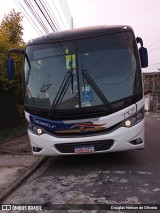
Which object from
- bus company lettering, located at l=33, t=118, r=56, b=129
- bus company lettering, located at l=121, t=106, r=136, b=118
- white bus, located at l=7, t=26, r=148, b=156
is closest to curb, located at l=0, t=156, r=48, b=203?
white bus, located at l=7, t=26, r=148, b=156

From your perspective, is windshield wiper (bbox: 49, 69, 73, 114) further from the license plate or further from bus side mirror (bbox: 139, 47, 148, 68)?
bus side mirror (bbox: 139, 47, 148, 68)

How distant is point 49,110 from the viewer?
7.98 metres

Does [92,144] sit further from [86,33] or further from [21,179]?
[86,33]

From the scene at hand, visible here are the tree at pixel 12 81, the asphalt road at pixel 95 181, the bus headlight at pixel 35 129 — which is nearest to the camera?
the asphalt road at pixel 95 181

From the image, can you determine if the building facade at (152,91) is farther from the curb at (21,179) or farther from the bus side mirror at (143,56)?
the curb at (21,179)

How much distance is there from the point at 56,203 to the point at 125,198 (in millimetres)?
1116

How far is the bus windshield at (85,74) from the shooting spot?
7.92 meters

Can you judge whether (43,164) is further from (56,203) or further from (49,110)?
(56,203)

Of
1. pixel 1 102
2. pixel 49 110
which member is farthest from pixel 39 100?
pixel 1 102

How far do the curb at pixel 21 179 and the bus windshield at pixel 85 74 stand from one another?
148 cm

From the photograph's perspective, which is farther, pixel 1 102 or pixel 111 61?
pixel 1 102

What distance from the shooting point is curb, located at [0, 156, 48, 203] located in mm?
6432

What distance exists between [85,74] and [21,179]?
2606 millimetres

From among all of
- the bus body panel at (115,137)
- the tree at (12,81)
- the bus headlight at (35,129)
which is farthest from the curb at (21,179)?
the tree at (12,81)
